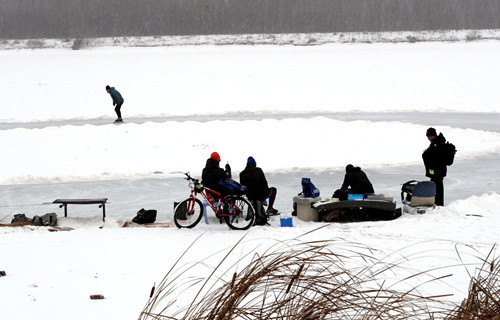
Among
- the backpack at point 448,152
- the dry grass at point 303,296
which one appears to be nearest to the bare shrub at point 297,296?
the dry grass at point 303,296

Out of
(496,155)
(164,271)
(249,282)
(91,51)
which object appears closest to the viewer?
(249,282)

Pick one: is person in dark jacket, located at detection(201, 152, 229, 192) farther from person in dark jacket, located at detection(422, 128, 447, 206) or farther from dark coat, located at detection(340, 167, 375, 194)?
person in dark jacket, located at detection(422, 128, 447, 206)

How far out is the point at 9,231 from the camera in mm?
10258

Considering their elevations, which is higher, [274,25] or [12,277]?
[274,25]

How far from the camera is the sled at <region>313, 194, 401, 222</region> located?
10914mm

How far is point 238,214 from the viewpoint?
1037cm

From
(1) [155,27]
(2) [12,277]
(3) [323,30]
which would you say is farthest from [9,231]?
(1) [155,27]

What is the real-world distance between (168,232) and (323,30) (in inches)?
3272

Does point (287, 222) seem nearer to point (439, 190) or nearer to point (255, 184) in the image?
point (255, 184)

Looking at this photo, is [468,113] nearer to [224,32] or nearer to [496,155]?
[496,155]

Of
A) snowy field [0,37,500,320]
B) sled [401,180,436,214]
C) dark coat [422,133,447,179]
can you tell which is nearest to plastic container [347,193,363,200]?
snowy field [0,37,500,320]

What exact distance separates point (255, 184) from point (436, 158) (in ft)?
11.0

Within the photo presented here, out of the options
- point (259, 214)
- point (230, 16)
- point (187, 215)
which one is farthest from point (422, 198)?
point (230, 16)

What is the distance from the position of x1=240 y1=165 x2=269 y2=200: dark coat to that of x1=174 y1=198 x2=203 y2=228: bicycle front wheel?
85 centimetres
